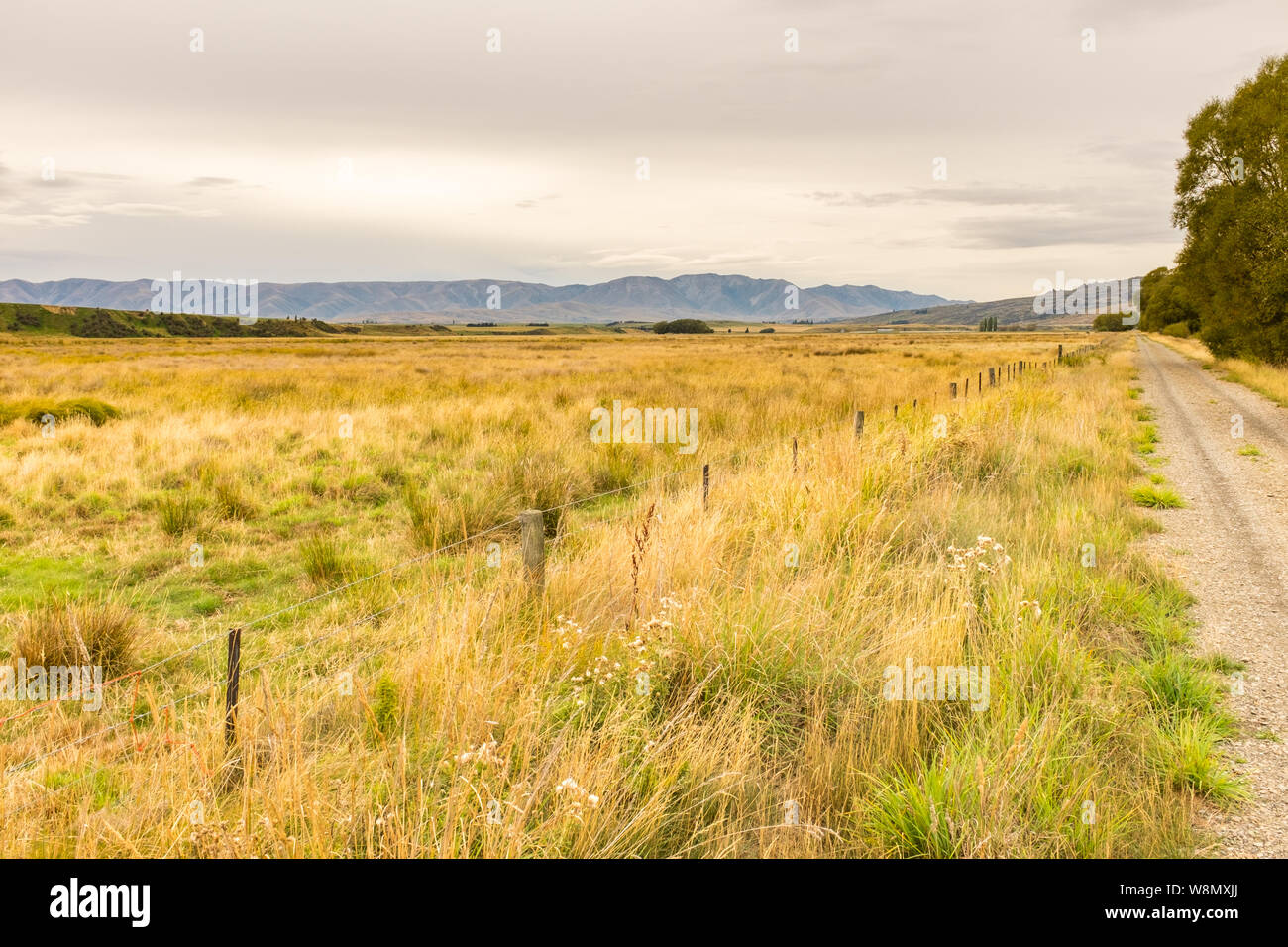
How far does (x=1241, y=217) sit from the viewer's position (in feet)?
75.5

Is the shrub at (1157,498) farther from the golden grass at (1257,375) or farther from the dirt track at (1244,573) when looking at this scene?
the golden grass at (1257,375)

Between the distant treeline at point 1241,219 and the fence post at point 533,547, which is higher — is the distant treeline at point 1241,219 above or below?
above

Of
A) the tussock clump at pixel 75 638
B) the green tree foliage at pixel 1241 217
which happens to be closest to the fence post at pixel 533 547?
the tussock clump at pixel 75 638

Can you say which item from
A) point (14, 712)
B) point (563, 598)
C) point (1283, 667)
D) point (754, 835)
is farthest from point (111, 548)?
point (1283, 667)

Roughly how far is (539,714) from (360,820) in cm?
89

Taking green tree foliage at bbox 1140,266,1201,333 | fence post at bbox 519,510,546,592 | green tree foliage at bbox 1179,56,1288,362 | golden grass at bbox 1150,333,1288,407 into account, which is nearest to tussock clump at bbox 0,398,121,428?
fence post at bbox 519,510,546,592

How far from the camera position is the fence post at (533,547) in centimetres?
474

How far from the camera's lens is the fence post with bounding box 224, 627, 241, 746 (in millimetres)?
3090

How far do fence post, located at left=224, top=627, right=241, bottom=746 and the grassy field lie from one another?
0.10 meters

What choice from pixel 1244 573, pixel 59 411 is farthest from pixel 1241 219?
pixel 59 411

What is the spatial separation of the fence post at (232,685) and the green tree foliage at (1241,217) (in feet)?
90.2

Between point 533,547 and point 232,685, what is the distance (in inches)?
76.9

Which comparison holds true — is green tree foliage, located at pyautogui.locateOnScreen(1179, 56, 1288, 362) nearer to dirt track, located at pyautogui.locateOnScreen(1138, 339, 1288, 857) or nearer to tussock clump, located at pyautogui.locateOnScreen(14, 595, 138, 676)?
dirt track, located at pyautogui.locateOnScreen(1138, 339, 1288, 857)
